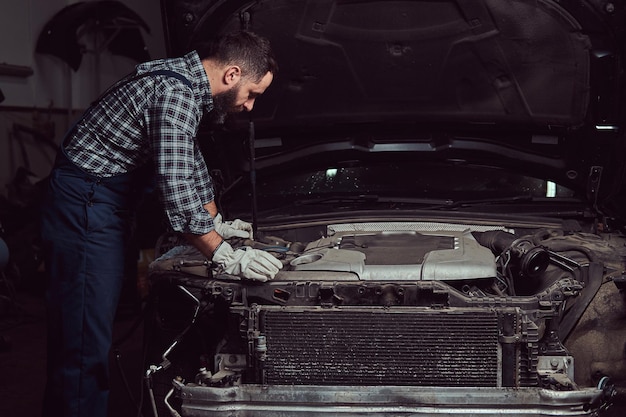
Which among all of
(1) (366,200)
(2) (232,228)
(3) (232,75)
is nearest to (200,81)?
(3) (232,75)

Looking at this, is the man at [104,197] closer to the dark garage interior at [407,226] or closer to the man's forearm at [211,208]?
the dark garage interior at [407,226]

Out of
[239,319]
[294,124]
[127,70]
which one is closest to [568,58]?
[294,124]

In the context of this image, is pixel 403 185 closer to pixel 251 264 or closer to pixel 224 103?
pixel 224 103

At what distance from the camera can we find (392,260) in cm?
252

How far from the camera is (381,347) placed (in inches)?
93.6

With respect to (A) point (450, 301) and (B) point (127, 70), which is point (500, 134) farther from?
(B) point (127, 70)

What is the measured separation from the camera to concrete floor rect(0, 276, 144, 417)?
3.64 m

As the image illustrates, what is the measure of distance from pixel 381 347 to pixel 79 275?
112 centimetres

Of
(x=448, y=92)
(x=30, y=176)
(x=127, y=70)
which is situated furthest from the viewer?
(x=127, y=70)

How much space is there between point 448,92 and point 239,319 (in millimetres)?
1383

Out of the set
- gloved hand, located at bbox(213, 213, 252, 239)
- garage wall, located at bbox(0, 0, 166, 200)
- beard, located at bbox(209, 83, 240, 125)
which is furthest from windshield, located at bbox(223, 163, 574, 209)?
garage wall, located at bbox(0, 0, 166, 200)

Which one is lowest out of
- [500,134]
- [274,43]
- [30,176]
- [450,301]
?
[30,176]

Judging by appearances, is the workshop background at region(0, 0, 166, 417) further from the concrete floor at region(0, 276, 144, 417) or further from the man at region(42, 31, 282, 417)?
the man at region(42, 31, 282, 417)

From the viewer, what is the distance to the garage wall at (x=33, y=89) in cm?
727
